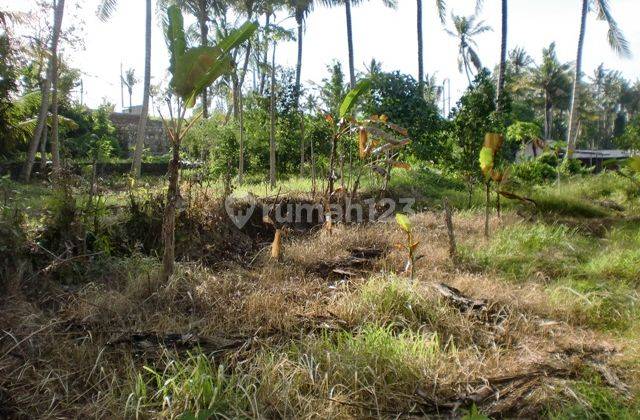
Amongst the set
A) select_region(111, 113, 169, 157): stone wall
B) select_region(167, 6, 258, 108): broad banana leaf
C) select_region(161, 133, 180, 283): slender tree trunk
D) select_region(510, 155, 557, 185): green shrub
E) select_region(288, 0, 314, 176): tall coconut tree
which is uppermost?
select_region(288, 0, 314, 176): tall coconut tree

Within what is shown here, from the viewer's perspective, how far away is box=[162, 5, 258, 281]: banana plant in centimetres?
417

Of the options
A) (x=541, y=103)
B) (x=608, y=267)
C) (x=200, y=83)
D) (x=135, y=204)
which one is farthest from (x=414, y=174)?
(x=541, y=103)

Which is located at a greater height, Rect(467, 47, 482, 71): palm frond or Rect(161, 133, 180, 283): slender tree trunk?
Rect(467, 47, 482, 71): palm frond

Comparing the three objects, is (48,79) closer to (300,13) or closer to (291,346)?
(300,13)

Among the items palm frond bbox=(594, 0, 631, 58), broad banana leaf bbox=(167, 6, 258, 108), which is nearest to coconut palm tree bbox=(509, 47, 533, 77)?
palm frond bbox=(594, 0, 631, 58)

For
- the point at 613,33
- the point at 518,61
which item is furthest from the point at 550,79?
the point at 613,33

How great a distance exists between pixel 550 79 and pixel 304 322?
1413 inches

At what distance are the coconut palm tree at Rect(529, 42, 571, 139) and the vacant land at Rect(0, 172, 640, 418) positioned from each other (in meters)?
31.8

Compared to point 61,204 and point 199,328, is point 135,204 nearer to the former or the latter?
point 61,204

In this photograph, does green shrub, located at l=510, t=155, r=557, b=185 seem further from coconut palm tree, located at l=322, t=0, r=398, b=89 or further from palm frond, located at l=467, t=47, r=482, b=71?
palm frond, located at l=467, t=47, r=482, b=71

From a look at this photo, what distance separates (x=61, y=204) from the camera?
496 centimetres

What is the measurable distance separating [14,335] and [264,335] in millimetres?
1657

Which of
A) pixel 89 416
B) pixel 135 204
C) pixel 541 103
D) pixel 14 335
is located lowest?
pixel 89 416

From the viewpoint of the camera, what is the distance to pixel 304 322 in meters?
3.83
